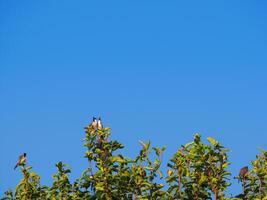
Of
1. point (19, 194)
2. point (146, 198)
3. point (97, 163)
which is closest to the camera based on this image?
point (146, 198)

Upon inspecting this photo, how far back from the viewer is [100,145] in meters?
19.6

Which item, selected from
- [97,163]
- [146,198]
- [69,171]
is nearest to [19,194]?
[69,171]

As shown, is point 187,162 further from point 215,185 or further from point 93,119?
point 93,119

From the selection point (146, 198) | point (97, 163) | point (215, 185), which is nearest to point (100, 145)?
point (97, 163)

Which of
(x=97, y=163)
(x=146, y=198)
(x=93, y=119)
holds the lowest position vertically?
(x=146, y=198)

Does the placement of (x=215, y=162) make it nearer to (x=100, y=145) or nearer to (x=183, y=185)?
(x=183, y=185)

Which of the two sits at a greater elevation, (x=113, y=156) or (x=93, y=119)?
(x=93, y=119)

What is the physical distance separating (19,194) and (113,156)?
13.0ft

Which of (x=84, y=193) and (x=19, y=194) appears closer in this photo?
(x=84, y=193)

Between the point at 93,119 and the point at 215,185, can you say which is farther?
the point at 93,119

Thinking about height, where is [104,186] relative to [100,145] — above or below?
below

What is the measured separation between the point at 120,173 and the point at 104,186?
60 cm

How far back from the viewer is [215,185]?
61.1 feet

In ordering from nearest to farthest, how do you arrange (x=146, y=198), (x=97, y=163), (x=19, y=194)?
(x=146, y=198)
(x=97, y=163)
(x=19, y=194)
